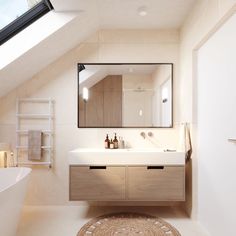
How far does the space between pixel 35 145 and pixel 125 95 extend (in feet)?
4.92

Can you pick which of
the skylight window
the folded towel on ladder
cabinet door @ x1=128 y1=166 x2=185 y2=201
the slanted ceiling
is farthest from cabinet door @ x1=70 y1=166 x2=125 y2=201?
the skylight window

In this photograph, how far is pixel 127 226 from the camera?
2535 millimetres

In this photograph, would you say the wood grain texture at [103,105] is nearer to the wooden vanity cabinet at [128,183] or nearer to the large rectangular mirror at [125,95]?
the large rectangular mirror at [125,95]

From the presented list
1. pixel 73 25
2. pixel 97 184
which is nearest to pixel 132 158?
pixel 97 184

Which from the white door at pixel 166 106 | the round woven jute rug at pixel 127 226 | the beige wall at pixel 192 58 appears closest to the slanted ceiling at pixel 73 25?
the beige wall at pixel 192 58

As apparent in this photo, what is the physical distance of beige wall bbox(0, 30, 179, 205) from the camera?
3240mm

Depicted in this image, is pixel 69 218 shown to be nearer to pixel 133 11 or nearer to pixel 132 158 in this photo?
pixel 132 158

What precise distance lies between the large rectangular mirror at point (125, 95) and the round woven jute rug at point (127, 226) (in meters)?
1.24

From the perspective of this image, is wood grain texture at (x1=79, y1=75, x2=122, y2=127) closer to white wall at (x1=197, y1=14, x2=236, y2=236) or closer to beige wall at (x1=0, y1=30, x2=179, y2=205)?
beige wall at (x1=0, y1=30, x2=179, y2=205)

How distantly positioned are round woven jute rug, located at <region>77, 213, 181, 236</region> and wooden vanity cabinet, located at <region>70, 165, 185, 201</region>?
10.6 inches

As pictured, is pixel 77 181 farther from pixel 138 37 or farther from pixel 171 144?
pixel 138 37

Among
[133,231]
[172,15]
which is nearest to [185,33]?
[172,15]

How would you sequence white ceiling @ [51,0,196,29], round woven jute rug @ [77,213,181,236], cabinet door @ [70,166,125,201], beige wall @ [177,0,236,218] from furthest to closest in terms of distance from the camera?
1. cabinet door @ [70,166,125,201]
2. white ceiling @ [51,0,196,29]
3. round woven jute rug @ [77,213,181,236]
4. beige wall @ [177,0,236,218]

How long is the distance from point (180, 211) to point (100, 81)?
7.13 ft
